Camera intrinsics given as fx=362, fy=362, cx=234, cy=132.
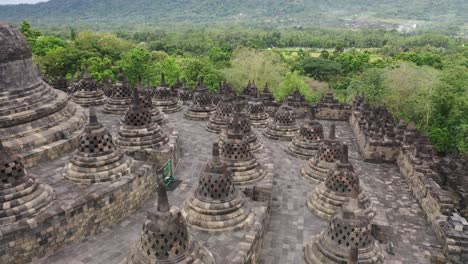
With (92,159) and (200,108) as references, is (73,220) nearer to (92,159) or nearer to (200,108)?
(92,159)

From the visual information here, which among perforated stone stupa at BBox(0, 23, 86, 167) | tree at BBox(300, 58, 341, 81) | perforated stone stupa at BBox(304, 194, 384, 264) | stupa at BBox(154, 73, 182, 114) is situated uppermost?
perforated stone stupa at BBox(0, 23, 86, 167)

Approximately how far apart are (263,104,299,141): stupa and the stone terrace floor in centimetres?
59

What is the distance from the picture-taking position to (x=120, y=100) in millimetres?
23828

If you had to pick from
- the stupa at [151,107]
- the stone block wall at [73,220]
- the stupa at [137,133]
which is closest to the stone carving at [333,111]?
the stupa at [151,107]

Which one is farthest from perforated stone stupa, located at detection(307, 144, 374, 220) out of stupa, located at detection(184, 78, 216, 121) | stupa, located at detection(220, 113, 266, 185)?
stupa, located at detection(184, 78, 216, 121)

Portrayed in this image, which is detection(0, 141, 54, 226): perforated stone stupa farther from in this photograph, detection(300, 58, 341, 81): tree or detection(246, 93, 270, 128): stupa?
detection(300, 58, 341, 81): tree

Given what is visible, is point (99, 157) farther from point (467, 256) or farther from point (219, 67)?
point (219, 67)

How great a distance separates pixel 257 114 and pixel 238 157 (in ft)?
30.8

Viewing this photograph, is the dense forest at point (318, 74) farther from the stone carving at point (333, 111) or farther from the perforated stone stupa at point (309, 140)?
the perforated stone stupa at point (309, 140)

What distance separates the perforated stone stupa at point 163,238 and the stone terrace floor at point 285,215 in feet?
8.06

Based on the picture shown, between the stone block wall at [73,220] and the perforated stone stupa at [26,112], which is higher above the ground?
the perforated stone stupa at [26,112]

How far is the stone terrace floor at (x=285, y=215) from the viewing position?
12023 millimetres

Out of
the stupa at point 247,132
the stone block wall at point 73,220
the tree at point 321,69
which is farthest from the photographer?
the tree at point 321,69

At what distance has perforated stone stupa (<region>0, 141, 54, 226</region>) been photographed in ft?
34.2
